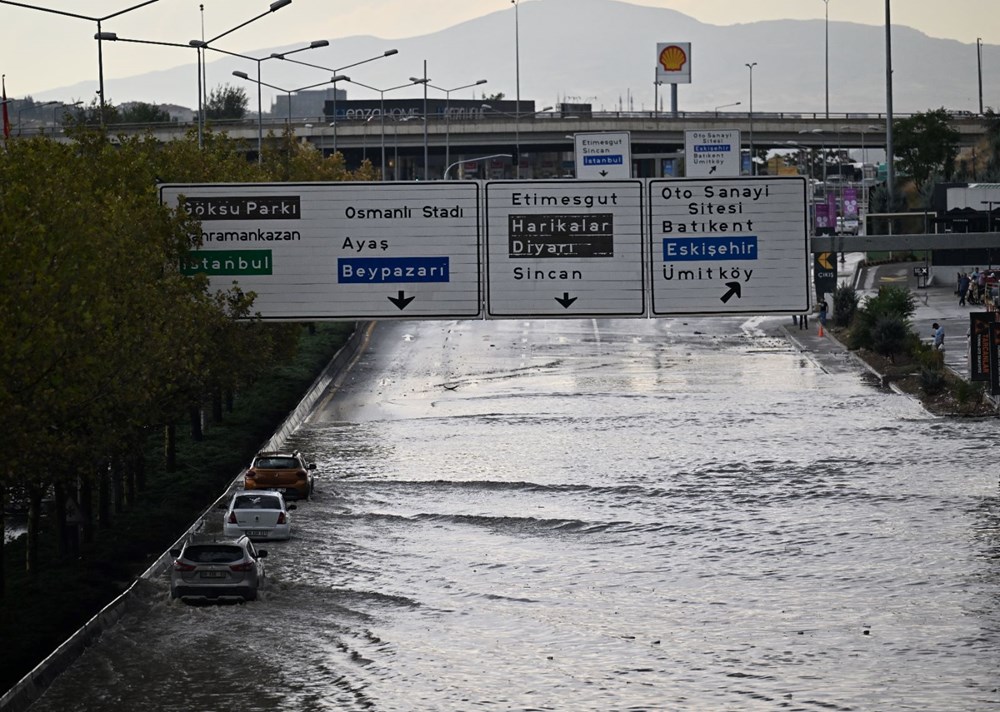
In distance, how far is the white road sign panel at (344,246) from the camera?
2655 cm

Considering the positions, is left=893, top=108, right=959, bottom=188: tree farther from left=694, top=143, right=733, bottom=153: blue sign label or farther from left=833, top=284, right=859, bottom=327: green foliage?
left=833, top=284, right=859, bottom=327: green foliage

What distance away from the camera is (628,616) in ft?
99.9

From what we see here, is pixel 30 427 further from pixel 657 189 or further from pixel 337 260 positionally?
pixel 657 189

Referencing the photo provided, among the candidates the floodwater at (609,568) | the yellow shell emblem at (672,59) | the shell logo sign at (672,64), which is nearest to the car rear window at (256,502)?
the floodwater at (609,568)

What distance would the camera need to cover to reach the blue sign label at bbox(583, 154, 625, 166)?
95.1m

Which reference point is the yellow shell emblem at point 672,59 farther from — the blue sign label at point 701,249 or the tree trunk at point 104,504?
the blue sign label at point 701,249

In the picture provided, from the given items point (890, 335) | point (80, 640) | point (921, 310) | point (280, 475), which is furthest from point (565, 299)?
point (921, 310)

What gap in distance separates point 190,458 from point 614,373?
24924 mm

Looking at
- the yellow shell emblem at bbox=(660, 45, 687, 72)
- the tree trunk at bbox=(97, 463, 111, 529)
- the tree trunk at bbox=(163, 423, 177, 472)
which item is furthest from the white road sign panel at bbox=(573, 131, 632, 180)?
the yellow shell emblem at bbox=(660, 45, 687, 72)

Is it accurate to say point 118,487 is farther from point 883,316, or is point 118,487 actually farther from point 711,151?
point 711,151

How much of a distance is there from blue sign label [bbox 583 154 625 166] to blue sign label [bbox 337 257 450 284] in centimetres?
6916

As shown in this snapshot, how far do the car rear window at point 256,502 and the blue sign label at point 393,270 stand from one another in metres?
11.4

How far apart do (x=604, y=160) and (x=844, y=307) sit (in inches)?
805

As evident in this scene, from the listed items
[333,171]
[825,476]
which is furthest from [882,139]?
[825,476]
